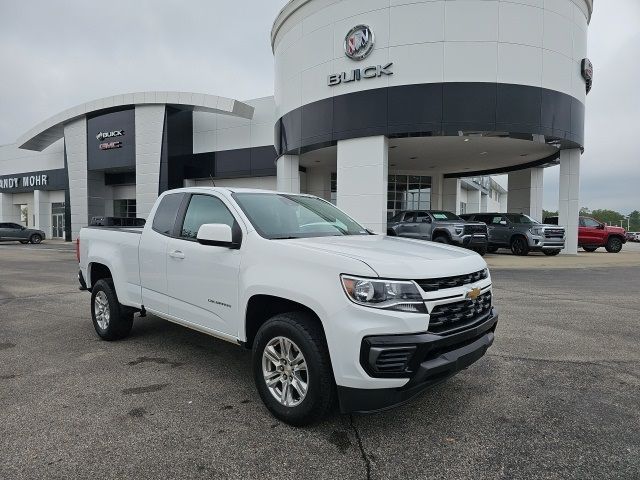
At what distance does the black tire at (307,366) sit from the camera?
2.81 meters

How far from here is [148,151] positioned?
28484 millimetres

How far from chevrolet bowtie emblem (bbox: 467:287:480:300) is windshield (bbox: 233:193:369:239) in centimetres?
137

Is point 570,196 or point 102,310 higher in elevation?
point 570,196

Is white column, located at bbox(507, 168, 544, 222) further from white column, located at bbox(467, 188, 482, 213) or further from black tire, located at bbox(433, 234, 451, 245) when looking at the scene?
white column, located at bbox(467, 188, 482, 213)

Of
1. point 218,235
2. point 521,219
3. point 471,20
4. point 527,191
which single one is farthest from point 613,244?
point 218,235

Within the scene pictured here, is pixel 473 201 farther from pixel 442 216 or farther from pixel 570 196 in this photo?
pixel 442 216

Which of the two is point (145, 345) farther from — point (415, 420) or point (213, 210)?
point (415, 420)

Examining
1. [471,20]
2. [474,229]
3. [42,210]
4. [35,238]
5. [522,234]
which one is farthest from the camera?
[42,210]

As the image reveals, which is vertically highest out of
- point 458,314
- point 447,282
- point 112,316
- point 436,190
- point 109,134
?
point 109,134

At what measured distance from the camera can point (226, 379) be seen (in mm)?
3949

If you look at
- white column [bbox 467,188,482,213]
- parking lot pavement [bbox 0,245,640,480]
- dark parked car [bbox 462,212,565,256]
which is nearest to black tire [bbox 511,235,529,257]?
dark parked car [bbox 462,212,565,256]

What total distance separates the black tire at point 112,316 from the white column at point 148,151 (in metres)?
24.5

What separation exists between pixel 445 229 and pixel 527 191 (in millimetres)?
12744

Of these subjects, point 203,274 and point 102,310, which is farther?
point 102,310
